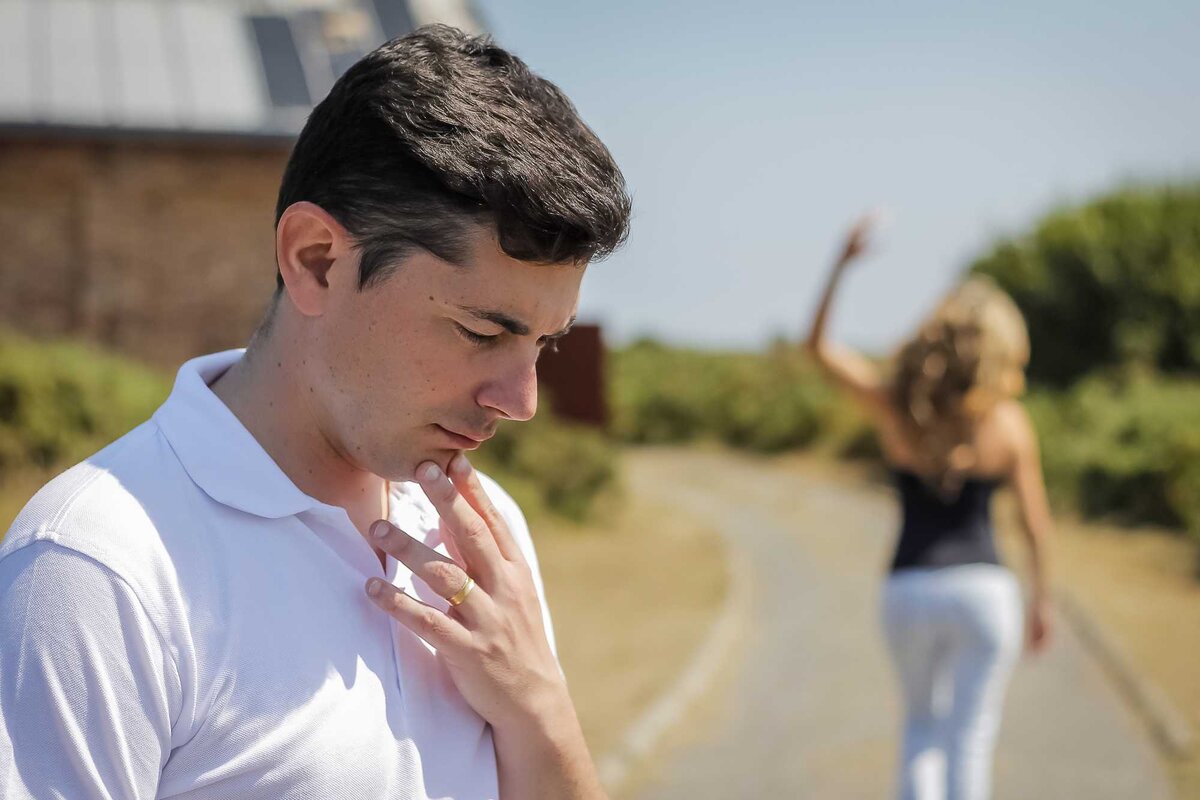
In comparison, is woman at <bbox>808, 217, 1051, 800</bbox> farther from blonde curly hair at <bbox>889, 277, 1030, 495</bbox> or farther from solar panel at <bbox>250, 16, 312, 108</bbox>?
solar panel at <bbox>250, 16, 312, 108</bbox>

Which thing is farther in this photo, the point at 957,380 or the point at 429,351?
the point at 957,380

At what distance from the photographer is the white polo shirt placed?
131cm

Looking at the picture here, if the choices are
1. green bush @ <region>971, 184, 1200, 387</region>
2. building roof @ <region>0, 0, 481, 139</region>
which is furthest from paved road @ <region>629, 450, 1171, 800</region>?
green bush @ <region>971, 184, 1200, 387</region>

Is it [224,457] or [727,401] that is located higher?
[224,457]

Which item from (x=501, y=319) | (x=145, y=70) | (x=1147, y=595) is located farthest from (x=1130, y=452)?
(x=501, y=319)

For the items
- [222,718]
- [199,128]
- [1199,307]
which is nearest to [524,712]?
[222,718]

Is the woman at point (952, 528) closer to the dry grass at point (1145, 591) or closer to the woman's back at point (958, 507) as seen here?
the woman's back at point (958, 507)

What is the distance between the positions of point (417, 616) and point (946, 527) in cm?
371

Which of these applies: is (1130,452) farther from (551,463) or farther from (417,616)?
(417,616)

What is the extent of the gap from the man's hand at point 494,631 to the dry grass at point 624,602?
17.2ft

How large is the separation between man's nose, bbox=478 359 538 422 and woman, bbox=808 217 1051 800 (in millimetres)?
3500

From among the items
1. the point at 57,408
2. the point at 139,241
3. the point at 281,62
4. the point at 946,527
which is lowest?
the point at 57,408

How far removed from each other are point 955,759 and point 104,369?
790 centimetres

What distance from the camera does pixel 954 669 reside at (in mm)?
4770
